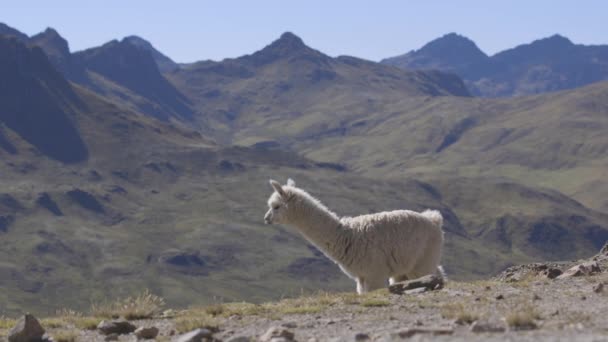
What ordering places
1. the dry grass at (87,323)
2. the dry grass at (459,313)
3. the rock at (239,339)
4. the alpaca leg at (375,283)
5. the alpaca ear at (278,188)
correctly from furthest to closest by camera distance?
the alpaca ear at (278,188)
the alpaca leg at (375,283)
the dry grass at (87,323)
the dry grass at (459,313)
the rock at (239,339)

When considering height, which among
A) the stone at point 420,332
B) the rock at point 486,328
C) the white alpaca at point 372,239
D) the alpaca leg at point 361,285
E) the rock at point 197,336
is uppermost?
the white alpaca at point 372,239

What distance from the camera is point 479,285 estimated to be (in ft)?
65.8

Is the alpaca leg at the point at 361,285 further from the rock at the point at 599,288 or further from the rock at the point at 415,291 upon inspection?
the rock at the point at 599,288

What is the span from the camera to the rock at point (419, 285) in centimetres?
1857

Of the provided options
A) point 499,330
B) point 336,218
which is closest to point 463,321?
point 499,330

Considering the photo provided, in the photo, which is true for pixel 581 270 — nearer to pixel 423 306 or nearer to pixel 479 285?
pixel 479 285

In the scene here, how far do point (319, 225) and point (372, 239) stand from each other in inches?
67.5

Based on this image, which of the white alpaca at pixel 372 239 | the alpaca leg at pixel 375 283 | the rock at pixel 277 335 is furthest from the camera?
the white alpaca at pixel 372 239

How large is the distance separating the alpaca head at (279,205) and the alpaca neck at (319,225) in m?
0.30

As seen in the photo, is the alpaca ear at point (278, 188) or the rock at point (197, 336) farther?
the alpaca ear at point (278, 188)

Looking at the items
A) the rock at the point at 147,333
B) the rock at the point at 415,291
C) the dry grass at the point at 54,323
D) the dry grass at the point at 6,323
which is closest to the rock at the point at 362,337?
the rock at the point at 147,333

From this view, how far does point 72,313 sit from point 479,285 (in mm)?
8898

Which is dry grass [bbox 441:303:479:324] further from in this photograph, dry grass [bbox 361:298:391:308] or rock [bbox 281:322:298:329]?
rock [bbox 281:322:298:329]

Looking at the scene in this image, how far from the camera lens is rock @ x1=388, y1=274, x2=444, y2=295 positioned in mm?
18573
